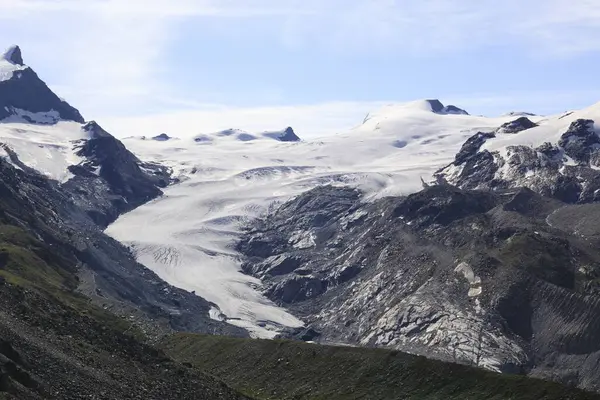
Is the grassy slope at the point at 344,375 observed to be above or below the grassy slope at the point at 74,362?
below

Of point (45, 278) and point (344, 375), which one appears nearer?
point (344, 375)

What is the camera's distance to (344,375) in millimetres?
115188

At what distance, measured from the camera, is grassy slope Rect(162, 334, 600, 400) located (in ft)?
328

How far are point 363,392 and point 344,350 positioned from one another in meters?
13.5

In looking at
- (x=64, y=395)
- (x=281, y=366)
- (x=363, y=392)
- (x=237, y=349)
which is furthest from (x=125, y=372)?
(x=237, y=349)

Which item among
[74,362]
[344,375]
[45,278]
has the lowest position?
[344,375]

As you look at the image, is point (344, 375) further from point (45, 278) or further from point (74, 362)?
point (45, 278)

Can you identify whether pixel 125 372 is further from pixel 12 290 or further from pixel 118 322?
pixel 118 322

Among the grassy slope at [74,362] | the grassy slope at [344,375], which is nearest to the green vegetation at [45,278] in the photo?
the grassy slope at [344,375]

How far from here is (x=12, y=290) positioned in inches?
3836

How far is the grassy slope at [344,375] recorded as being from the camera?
328ft

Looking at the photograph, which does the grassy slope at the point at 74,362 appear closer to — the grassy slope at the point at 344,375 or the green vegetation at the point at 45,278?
the grassy slope at the point at 344,375

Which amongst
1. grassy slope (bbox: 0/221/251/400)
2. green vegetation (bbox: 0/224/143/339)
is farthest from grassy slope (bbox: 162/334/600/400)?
grassy slope (bbox: 0/221/251/400)

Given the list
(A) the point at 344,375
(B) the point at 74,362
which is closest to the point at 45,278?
(A) the point at 344,375
